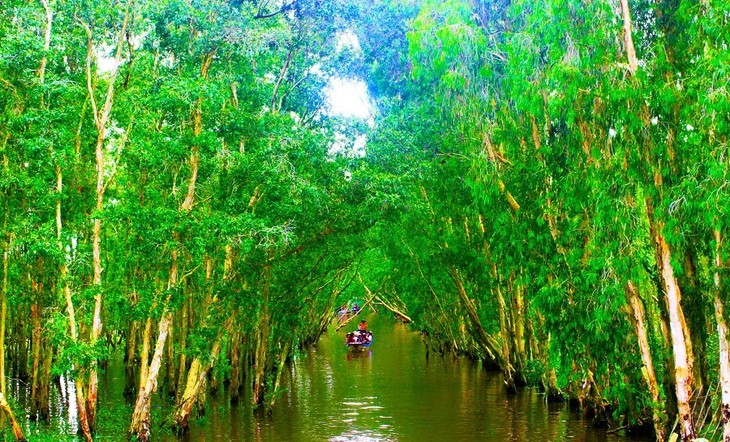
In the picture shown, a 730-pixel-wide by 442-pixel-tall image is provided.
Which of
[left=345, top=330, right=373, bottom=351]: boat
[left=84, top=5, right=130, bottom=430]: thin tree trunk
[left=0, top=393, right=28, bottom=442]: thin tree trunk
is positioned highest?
[left=84, top=5, right=130, bottom=430]: thin tree trunk

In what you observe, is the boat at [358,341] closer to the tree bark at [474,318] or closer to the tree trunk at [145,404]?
the tree bark at [474,318]

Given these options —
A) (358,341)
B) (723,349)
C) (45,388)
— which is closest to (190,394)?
(45,388)

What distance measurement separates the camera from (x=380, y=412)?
23.7m

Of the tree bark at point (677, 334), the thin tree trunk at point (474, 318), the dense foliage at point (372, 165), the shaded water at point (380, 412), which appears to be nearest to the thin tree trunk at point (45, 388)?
the dense foliage at point (372, 165)

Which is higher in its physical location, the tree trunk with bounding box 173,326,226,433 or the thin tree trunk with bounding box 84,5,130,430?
the thin tree trunk with bounding box 84,5,130,430

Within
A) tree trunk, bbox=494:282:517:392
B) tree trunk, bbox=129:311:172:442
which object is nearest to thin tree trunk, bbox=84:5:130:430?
tree trunk, bbox=129:311:172:442

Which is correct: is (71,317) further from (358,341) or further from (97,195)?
(358,341)

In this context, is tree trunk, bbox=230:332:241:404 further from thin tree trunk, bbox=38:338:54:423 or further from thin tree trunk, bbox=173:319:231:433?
thin tree trunk, bbox=38:338:54:423

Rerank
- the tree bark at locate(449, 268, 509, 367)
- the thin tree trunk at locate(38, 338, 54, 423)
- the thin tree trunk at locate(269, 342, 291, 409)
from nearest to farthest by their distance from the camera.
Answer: the thin tree trunk at locate(38, 338, 54, 423) → the thin tree trunk at locate(269, 342, 291, 409) → the tree bark at locate(449, 268, 509, 367)

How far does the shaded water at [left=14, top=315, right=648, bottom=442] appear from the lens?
1950 cm

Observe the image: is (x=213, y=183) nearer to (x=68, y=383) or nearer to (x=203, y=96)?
(x=203, y=96)

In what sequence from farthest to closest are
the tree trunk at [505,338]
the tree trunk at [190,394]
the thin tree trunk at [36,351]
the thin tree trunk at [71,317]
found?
the tree trunk at [505,338] < the thin tree trunk at [36,351] < the tree trunk at [190,394] < the thin tree trunk at [71,317]

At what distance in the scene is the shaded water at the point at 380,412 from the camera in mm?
19500

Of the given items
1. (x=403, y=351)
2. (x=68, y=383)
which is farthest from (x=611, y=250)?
(x=403, y=351)
